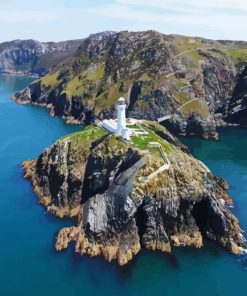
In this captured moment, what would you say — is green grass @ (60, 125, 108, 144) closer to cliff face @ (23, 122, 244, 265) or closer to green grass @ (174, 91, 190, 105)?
cliff face @ (23, 122, 244, 265)

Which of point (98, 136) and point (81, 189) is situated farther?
point (98, 136)

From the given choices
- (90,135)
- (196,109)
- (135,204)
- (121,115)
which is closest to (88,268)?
(135,204)

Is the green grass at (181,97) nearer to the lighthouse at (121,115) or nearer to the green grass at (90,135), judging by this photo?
the green grass at (90,135)

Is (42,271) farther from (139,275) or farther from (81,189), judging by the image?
(81,189)

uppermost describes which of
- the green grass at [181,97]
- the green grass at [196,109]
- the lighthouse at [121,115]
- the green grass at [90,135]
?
the lighthouse at [121,115]

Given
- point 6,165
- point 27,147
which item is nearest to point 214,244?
point 6,165

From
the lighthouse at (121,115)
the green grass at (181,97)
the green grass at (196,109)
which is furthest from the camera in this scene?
the green grass at (181,97)

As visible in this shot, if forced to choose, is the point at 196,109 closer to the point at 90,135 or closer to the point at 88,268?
the point at 90,135

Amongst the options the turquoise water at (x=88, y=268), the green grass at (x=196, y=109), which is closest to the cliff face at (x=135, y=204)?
the turquoise water at (x=88, y=268)
